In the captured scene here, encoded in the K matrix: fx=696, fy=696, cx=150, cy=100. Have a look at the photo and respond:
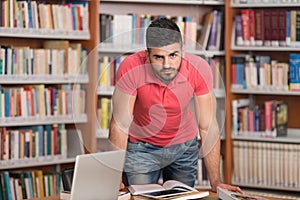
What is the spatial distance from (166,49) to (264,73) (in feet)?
8.26

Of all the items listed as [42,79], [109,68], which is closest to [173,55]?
[109,68]

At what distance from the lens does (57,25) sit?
4859 mm

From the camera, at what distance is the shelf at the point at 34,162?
461 centimetres

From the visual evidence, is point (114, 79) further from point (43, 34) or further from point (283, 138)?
point (283, 138)

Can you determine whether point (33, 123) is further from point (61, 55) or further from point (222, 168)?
point (222, 168)

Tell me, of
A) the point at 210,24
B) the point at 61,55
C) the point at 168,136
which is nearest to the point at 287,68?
the point at 210,24

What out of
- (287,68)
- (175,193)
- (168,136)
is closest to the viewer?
(175,193)

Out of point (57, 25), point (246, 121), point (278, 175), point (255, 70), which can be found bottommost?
point (278, 175)

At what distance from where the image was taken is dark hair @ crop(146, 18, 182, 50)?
280 cm

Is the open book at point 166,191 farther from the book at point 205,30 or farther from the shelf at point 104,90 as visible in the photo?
the book at point 205,30

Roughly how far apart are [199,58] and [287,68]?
2.24 m

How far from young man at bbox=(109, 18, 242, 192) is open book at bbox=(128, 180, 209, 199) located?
0.11m

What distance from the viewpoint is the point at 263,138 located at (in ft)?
17.0

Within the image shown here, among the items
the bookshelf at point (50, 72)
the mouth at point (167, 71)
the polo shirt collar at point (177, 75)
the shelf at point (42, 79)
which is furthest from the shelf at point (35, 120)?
the mouth at point (167, 71)
